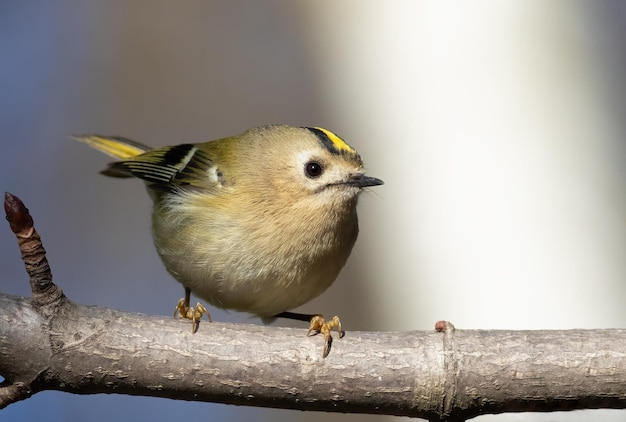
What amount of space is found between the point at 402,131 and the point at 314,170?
1359 mm

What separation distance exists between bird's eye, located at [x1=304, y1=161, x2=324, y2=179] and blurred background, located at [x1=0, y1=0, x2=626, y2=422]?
996mm

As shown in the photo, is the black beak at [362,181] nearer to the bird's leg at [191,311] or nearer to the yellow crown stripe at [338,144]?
the yellow crown stripe at [338,144]

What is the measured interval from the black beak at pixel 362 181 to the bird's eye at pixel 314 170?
8 cm

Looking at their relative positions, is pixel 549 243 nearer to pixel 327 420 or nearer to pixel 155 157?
pixel 327 420

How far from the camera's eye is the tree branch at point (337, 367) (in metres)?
1.48

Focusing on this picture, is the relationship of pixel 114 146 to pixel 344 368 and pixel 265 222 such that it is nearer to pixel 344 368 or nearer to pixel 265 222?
pixel 265 222

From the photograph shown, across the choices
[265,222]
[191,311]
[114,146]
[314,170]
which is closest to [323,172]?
[314,170]

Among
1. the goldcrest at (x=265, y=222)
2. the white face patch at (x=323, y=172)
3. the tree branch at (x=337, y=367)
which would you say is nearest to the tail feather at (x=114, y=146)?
the goldcrest at (x=265, y=222)

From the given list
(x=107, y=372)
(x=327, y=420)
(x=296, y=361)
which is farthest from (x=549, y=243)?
(x=107, y=372)

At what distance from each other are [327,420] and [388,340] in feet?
6.19

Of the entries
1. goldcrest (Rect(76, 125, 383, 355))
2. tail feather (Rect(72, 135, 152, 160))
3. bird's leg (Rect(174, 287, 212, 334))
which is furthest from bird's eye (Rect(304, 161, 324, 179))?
tail feather (Rect(72, 135, 152, 160))

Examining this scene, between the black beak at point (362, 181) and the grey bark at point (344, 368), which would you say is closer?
the grey bark at point (344, 368)

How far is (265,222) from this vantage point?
1938 mm

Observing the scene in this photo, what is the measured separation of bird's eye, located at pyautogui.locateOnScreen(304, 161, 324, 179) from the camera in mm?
2043
